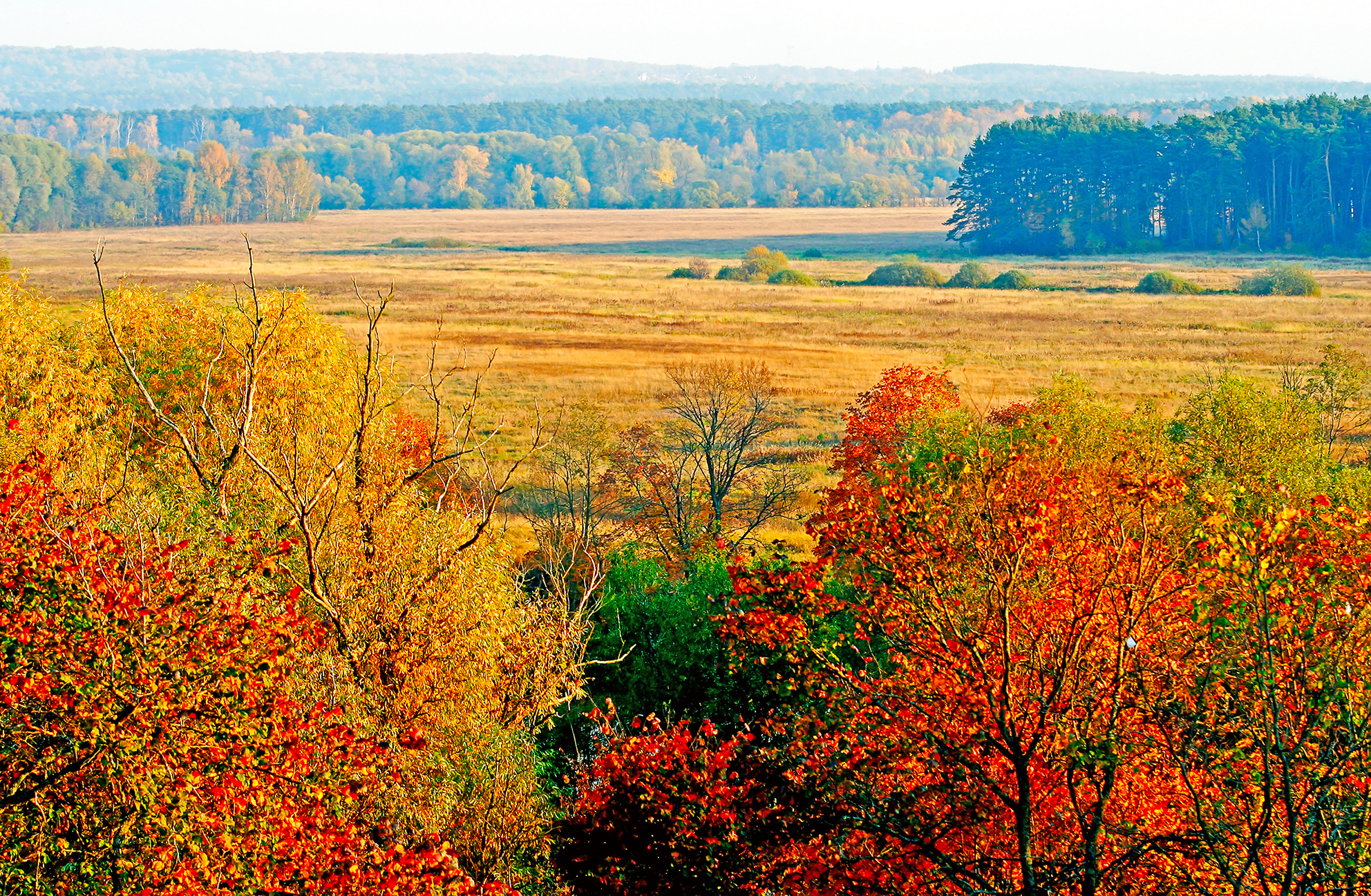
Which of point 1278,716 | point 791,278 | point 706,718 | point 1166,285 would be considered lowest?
point 706,718

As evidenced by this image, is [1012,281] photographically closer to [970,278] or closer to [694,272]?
[970,278]

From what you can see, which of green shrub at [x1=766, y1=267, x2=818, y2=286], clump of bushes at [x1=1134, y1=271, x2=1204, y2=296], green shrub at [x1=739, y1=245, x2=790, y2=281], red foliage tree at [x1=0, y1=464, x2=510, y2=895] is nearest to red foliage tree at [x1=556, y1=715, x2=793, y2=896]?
red foliage tree at [x1=0, y1=464, x2=510, y2=895]

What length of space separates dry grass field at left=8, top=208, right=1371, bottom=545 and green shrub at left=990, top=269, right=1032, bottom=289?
144 inches

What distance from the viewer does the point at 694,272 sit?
147750 millimetres

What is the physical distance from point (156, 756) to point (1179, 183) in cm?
17399

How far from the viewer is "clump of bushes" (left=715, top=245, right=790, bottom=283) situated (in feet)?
472

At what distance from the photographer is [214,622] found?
557 inches

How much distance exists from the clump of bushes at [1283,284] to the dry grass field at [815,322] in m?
2.45

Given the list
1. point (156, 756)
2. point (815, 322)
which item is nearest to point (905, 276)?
point (815, 322)

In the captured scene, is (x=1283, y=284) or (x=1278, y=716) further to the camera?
(x=1283, y=284)

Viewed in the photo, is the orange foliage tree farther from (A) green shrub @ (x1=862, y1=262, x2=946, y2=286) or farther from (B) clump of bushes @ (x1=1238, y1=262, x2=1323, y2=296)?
(A) green shrub @ (x1=862, y1=262, x2=946, y2=286)

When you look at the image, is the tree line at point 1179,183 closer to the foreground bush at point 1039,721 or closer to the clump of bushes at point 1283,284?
the clump of bushes at point 1283,284

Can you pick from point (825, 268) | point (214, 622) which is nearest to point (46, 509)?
point (214, 622)

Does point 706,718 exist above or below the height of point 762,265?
below
